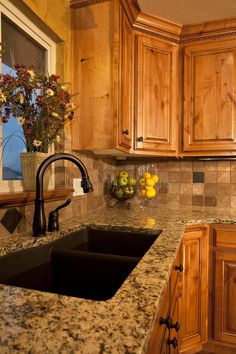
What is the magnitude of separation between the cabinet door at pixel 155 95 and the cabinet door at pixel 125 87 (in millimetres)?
69

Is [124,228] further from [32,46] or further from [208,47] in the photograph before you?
[208,47]

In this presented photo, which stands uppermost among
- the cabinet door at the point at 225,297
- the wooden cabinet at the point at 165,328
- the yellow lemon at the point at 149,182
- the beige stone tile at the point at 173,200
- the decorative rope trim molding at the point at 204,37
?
the decorative rope trim molding at the point at 204,37

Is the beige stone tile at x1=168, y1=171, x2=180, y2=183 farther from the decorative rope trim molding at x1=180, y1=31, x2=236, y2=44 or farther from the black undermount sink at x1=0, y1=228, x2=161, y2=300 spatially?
the black undermount sink at x1=0, y1=228, x2=161, y2=300

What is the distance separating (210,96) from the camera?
6.15ft

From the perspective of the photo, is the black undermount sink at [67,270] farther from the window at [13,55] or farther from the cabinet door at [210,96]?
the cabinet door at [210,96]

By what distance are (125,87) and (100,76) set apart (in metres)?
0.19

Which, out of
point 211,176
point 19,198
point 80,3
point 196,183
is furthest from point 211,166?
point 19,198

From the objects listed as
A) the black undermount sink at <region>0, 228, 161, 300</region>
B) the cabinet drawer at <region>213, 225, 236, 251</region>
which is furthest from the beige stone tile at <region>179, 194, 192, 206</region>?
the black undermount sink at <region>0, 228, 161, 300</region>

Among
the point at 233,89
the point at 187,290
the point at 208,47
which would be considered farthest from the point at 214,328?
the point at 208,47

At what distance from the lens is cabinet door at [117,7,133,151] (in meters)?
1.51

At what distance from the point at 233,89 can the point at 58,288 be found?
1752mm

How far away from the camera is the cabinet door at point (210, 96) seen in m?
1.84

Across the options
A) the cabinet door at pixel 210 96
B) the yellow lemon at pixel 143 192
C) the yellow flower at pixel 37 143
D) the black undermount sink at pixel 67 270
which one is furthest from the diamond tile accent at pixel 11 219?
the cabinet door at pixel 210 96

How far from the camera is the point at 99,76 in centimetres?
147
